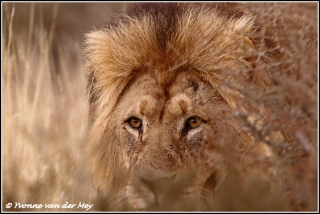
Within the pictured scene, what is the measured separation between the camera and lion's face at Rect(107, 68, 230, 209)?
4.28m

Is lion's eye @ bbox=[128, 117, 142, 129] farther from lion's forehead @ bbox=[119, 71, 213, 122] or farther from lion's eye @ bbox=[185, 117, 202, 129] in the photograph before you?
lion's eye @ bbox=[185, 117, 202, 129]

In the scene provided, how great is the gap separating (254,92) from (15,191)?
149 cm

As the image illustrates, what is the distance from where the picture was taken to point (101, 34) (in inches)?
192

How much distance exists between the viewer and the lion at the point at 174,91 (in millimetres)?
4305

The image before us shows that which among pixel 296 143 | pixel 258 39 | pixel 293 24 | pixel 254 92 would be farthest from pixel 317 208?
pixel 258 39

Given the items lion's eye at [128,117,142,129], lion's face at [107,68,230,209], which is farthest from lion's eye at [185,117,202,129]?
lion's eye at [128,117,142,129]

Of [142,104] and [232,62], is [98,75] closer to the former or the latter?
[142,104]

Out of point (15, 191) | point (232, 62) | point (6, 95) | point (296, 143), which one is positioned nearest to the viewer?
point (296, 143)

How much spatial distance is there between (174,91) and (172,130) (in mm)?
274

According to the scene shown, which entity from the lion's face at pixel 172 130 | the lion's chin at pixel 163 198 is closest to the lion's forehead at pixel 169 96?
the lion's face at pixel 172 130

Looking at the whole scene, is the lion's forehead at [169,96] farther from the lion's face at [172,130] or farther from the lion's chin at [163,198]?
the lion's chin at [163,198]

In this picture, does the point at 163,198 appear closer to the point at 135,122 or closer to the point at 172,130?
the point at 172,130

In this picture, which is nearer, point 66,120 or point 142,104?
point 142,104

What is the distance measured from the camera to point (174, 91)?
4.54m
